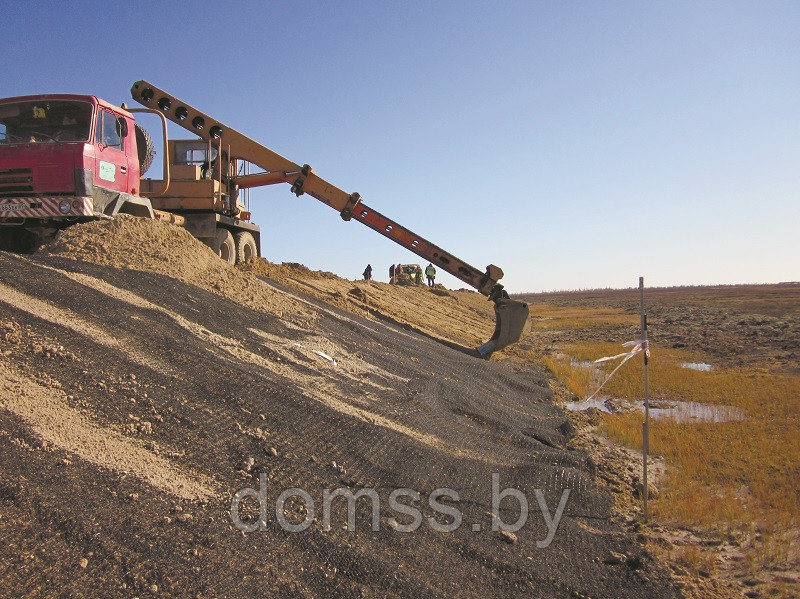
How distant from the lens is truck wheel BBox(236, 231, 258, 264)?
13.9m

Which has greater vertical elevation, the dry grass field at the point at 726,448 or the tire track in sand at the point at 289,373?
the tire track in sand at the point at 289,373

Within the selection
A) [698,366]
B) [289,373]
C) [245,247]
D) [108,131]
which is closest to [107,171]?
[108,131]

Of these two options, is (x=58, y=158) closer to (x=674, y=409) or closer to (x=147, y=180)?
(x=147, y=180)

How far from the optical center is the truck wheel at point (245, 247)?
13945 millimetres

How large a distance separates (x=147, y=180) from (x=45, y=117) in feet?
8.54

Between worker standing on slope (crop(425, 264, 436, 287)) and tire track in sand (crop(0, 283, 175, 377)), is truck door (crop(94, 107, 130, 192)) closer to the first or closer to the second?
tire track in sand (crop(0, 283, 175, 377))

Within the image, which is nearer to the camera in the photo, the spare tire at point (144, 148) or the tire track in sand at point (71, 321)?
the tire track in sand at point (71, 321)

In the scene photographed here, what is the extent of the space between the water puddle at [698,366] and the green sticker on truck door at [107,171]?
49.4ft

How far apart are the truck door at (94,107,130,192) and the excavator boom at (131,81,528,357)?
3.32 m

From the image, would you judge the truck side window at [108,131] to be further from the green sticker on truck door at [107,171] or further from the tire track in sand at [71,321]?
the tire track in sand at [71,321]

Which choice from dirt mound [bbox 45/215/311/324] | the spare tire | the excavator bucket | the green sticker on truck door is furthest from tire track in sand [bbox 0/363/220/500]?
the excavator bucket

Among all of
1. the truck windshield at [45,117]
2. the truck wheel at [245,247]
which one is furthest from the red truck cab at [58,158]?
the truck wheel at [245,247]

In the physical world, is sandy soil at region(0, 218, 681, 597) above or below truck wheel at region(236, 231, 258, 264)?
below

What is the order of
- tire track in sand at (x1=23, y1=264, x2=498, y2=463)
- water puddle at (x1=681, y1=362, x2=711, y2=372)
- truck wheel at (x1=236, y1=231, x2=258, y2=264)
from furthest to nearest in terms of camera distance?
water puddle at (x1=681, y1=362, x2=711, y2=372) < truck wheel at (x1=236, y1=231, x2=258, y2=264) < tire track in sand at (x1=23, y1=264, x2=498, y2=463)
